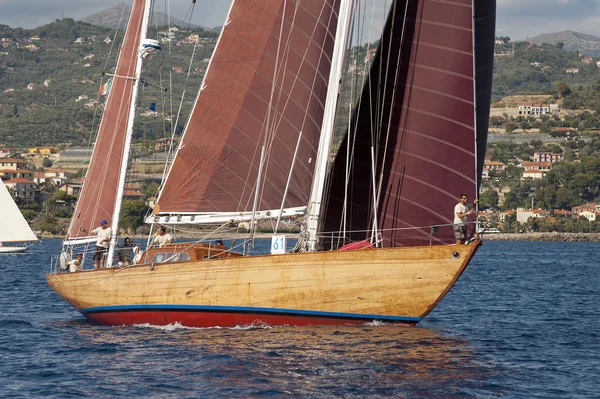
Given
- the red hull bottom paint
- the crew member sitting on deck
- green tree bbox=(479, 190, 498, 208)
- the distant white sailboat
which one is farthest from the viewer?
green tree bbox=(479, 190, 498, 208)

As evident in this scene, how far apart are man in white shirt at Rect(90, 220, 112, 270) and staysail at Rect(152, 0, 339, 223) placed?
1732 mm

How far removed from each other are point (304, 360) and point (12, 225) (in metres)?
56.3

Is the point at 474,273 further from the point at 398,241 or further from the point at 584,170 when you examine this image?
the point at 584,170

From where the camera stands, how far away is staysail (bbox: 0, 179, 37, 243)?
70375mm

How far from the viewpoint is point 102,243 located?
26109 millimetres

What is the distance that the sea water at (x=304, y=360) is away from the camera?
57.2 ft

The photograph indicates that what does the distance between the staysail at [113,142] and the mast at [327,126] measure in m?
5.24

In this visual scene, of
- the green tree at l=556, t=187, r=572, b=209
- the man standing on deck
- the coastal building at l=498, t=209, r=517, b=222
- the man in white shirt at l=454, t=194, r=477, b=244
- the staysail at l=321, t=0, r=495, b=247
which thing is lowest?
the coastal building at l=498, t=209, r=517, b=222

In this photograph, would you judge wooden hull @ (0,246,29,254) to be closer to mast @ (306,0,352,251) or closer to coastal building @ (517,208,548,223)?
mast @ (306,0,352,251)

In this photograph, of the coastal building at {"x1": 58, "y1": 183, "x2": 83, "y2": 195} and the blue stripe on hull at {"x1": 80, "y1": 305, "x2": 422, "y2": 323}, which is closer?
the blue stripe on hull at {"x1": 80, "y1": 305, "x2": 422, "y2": 323}

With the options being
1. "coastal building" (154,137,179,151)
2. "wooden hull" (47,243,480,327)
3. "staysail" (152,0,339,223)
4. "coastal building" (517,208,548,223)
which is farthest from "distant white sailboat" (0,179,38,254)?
"coastal building" (517,208,548,223)

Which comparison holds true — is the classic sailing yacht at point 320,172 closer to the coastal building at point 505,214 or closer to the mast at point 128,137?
the mast at point 128,137

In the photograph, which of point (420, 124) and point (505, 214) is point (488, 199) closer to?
point (505, 214)

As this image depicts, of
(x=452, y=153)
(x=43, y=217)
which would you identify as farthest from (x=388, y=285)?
(x=43, y=217)
